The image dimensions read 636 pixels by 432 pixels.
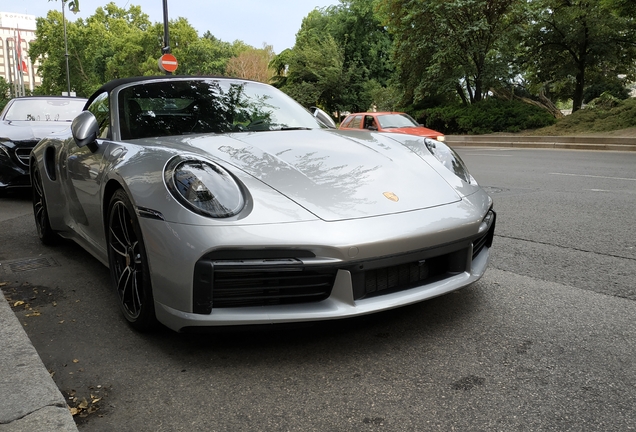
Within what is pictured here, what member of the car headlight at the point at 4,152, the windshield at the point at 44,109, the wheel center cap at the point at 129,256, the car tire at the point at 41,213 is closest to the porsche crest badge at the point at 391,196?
the wheel center cap at the point at 129,256

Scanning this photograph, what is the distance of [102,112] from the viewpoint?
3625 mm

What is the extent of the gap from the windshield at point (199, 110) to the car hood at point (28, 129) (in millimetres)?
4067

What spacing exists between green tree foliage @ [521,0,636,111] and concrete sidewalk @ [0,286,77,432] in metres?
21.8

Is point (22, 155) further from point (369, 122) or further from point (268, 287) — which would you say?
point (369, 122)

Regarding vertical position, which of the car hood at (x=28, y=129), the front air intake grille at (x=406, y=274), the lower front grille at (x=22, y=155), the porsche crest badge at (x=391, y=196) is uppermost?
the car hood at (x=28, y=129)

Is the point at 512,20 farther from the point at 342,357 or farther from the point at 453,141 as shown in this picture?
the point at 342,357

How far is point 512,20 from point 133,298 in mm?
23710

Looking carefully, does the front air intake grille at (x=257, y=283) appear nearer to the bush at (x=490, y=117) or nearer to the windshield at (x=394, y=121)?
the windshield at (x=394, y=121)

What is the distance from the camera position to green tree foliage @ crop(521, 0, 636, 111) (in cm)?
2053

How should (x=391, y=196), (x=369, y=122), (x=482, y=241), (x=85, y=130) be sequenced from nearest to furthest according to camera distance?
(x=391, y=196) → (x=482, y=241) → (x=85, y=130) → (x=369, y=122)

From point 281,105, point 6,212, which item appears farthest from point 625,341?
point 6,212

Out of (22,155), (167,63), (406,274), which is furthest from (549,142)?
(406,274)

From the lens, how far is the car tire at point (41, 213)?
4.50 metres

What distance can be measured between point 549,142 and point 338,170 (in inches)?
691
